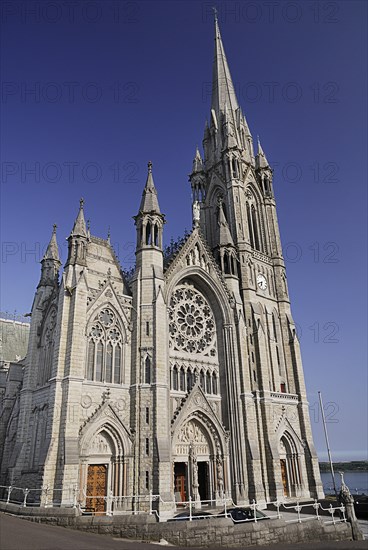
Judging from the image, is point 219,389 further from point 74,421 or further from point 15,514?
point 15,514

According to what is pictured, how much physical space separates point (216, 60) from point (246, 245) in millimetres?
32084

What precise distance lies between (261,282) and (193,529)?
94.2 feet

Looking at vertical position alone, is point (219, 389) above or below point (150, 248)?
below

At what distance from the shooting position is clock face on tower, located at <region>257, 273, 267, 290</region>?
42.3 metres

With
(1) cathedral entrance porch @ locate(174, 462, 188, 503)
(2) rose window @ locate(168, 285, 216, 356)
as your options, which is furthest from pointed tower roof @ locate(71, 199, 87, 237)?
(1) cathedral entrance porch @ locate(174, 462, 188, 503)

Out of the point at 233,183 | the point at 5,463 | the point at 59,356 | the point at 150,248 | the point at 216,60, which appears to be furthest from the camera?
the point at 216,60

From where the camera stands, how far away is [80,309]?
27.9 m

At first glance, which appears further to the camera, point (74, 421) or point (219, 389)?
point (219, 389)

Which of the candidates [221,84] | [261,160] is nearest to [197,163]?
[261,160]

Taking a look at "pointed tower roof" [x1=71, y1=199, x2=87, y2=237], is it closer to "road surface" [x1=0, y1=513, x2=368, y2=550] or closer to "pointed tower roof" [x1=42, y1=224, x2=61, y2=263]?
"pointed tower roof" [x1=42, y1=224, x2=61, y2=263]

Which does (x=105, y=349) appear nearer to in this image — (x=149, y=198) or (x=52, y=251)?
(x=52, y=251)

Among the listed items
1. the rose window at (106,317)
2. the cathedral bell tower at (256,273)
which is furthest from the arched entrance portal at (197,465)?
the rose window at (106,317)

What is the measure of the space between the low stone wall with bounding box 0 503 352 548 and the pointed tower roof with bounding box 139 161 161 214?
23191mm

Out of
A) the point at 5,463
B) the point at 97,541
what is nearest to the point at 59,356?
the point at 5,463
